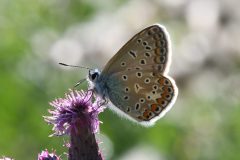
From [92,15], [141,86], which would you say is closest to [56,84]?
[92,15]

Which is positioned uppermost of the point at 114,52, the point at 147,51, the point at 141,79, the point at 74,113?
the point at 147,51

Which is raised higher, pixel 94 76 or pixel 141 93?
pixel 94 76

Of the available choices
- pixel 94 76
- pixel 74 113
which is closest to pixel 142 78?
pixel 94 76

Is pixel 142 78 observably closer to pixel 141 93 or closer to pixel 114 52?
pixel 141 93

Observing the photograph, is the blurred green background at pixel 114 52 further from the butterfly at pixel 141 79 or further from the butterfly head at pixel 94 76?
the butterfly head at pixel 94 76

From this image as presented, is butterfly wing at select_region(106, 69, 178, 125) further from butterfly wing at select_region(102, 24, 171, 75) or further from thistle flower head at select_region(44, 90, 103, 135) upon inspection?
thistle flower head at select_region(44, 90, 103, 135)

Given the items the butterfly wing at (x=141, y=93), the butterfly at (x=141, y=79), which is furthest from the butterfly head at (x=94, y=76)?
the butterfly wing at (x=141, y=93)

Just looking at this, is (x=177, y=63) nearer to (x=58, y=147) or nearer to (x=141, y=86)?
(x=58, y=147)
